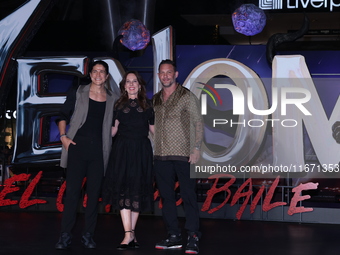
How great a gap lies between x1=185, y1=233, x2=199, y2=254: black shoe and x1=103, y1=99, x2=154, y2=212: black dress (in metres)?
0.42

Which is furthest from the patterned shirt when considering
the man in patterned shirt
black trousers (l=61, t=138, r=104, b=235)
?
black trousers (l=61, t=138, r=104, b=235)

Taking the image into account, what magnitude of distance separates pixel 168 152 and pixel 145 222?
2.12 meters

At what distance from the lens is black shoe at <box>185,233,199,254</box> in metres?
4.79

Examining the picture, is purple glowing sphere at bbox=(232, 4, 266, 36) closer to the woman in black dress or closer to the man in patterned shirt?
the man in patterned shirt

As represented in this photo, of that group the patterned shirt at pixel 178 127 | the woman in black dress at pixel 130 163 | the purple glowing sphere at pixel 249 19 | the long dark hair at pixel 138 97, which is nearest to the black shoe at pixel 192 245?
the woman in black dress at pixel 130 163

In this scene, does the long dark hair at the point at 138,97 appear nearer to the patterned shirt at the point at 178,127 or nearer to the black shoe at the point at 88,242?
the patterned shirt at the point at 178,127

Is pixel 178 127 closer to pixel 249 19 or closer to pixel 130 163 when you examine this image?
pixel 130 163

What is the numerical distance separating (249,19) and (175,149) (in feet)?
11.2

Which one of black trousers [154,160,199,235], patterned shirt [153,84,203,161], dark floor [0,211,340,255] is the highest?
patterned shirt [153,84,203,161]

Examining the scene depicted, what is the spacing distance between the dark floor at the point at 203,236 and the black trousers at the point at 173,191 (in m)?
0.26

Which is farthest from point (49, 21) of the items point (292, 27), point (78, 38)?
point (292, 27)

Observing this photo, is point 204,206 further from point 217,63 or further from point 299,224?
point 217,63

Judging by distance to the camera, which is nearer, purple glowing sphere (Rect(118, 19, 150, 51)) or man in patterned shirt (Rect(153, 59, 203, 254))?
man in patterned shirt (Rect(153, 59, 203, 254))

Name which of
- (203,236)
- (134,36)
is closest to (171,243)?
(203,236)
